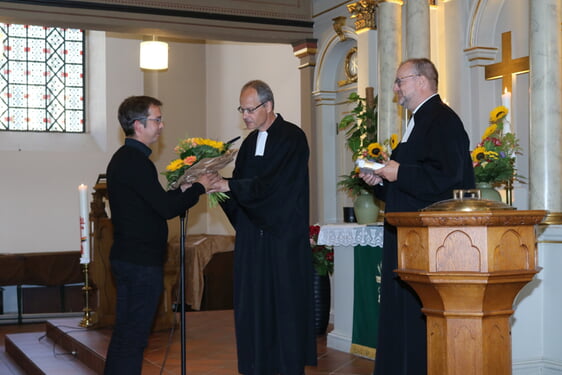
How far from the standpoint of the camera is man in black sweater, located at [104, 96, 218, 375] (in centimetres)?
385

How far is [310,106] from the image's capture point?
9672 millimetres

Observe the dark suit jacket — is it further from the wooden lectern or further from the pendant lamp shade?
the pendant lamp shade

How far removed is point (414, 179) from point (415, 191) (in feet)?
0.20

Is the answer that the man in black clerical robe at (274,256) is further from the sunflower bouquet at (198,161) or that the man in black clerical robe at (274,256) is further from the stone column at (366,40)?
the stone column at (366,40)

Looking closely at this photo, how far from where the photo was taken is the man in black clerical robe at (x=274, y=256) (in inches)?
167

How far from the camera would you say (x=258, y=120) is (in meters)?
4.28

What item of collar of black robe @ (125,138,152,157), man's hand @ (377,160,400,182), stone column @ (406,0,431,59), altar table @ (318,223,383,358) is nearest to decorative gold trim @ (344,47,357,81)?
stone column @ (406,0,431,59)

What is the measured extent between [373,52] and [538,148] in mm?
3134

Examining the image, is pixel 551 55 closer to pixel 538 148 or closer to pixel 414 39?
pixel 538 148

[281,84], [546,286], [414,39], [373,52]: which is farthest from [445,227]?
[281,84]

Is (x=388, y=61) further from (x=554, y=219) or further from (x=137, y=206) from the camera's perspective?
(x=137, y=206)

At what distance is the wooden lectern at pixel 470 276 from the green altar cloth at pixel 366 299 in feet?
9.73

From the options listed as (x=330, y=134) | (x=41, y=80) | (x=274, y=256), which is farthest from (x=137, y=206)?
(x=41, y=80)

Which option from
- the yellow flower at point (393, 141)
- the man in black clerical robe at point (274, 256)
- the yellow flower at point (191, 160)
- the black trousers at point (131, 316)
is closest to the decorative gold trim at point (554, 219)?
the yellow flower at point (393, 141)
